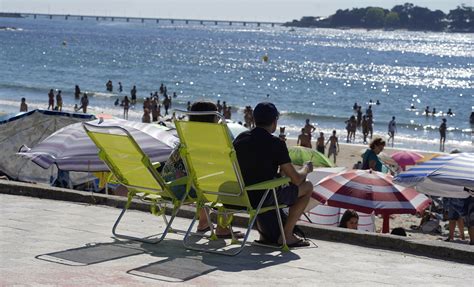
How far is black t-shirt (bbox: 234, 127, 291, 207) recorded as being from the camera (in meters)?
6.09

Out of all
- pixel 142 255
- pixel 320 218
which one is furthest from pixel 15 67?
pixel 142 255

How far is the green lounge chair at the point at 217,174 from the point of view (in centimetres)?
587

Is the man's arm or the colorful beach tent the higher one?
the man's arm

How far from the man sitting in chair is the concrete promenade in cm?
18

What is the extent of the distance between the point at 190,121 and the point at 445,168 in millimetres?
3371

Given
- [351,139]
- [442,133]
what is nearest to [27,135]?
[351,139]

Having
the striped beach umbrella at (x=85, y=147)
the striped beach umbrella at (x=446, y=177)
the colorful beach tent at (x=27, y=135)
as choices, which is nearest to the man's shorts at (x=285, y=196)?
the striped beach umbrella at (x=85, y=147)

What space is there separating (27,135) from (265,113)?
7.11m

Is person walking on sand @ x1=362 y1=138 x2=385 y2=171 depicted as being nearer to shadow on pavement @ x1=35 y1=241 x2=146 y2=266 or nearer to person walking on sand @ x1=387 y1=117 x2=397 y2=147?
shadow on pavement @ x1=35 y1=241 x2=146 y2=266

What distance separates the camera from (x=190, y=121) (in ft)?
19.8

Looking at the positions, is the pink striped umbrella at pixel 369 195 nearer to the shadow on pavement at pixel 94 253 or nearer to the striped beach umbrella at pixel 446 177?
the striped beach umbrella at pixel 446 177

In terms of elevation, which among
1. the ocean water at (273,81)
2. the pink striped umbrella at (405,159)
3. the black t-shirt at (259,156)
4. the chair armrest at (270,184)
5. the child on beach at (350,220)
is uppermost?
the black t-shirt at (259,156)

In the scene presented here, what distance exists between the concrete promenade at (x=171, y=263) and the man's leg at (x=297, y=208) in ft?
0.47

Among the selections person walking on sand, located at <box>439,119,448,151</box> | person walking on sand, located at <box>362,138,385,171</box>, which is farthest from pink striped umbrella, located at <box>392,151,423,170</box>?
person walking on sand, located at <box>439,119,448,151</box>
